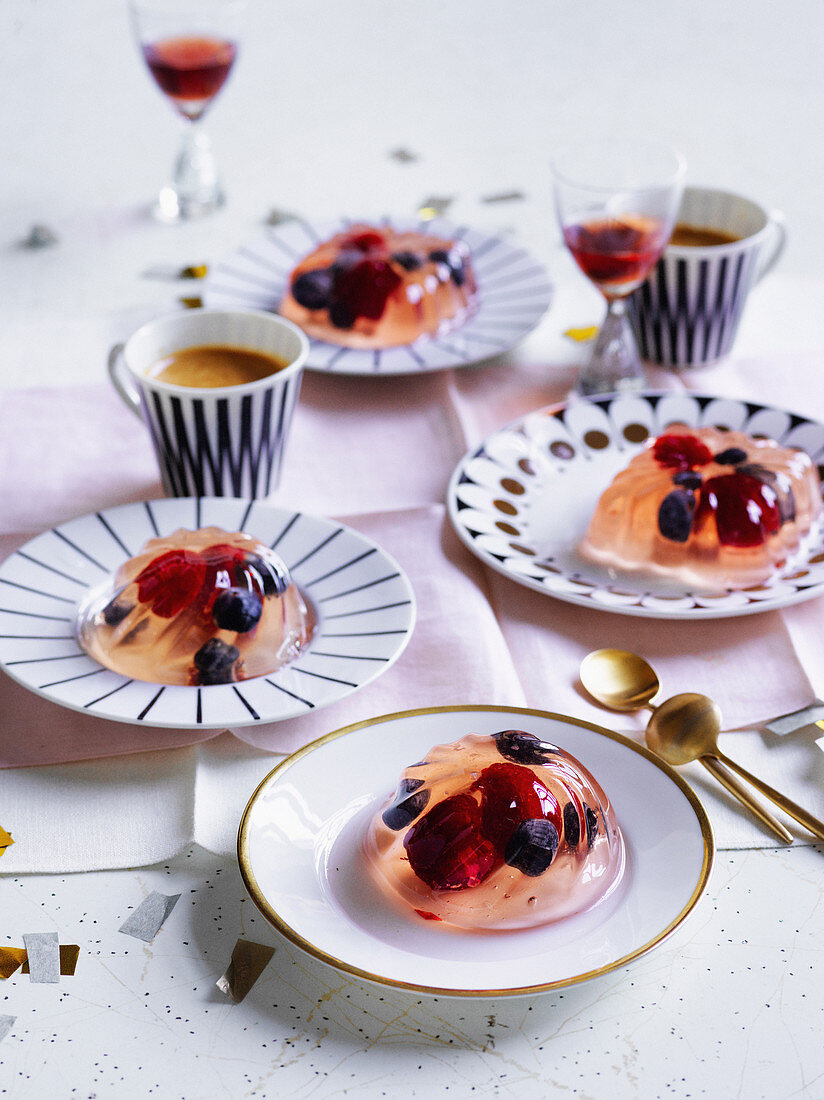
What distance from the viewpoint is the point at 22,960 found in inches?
19.6

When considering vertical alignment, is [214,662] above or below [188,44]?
below

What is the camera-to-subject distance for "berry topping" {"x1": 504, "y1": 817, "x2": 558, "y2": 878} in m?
0.48

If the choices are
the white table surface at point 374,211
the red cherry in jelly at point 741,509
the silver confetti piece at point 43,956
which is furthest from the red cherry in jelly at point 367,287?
the silver confetti piece at point 43,956

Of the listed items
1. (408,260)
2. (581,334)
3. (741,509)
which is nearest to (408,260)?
(408,260)

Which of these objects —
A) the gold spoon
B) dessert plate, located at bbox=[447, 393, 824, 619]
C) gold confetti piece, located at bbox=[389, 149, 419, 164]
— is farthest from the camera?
gold confetti piece, located at bbox=[389, 149, 419, 164]

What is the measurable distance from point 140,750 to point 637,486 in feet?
1.09

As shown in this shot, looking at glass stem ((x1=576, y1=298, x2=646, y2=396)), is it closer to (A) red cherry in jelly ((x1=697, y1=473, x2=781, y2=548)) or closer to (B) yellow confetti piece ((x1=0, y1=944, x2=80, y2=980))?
(A) red cherry in jelly ((x1=697, y1=473, x2=781, y2=548))

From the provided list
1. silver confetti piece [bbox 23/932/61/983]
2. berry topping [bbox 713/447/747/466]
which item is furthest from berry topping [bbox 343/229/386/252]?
silver confetti piece [bbox 23/932/61/983]

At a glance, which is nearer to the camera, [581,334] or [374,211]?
[581,334]

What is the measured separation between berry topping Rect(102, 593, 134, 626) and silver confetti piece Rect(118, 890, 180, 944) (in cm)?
16

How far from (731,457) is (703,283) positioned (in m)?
0.24

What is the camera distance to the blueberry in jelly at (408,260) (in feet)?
3.15

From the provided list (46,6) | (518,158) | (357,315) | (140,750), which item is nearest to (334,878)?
(140,750)

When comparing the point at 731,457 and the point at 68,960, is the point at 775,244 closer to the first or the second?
the point at 731,457
